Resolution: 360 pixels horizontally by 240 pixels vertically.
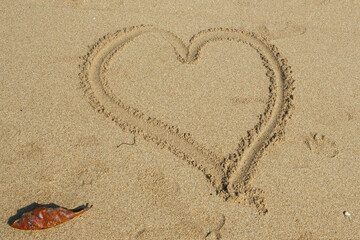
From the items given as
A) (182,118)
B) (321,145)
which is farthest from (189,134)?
(321,145)

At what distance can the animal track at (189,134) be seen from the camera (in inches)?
104

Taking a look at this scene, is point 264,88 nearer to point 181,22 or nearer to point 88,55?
point 181,22

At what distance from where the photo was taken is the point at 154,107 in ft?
9.76

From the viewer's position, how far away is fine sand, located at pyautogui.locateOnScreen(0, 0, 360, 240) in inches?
96.9

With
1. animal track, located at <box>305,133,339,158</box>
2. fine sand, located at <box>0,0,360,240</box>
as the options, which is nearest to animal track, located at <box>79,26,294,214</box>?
fine sand, located at <box>0,0,360,240</box>

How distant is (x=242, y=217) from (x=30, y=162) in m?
1.68

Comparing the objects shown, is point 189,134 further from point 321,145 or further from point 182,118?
point 321,145

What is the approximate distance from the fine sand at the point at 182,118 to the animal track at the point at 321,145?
0.05 feet

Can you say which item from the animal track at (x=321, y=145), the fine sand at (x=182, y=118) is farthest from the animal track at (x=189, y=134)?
the animal track at (x=321, y=145)

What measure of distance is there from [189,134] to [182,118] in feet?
0.57

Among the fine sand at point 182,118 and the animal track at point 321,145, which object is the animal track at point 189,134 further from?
the animal track at point 321,145

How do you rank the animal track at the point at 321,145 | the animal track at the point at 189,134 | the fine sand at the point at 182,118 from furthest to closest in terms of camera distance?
the animal track at the point at 321,145 → the animal track at the point at 189,134 → the fine sand at the point at 182,118

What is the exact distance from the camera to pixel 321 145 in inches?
113

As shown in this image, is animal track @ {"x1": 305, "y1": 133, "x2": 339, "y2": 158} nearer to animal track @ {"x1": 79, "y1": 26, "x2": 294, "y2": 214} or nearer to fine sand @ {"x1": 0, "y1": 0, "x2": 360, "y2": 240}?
fine sand @ {"x1": 0, "y1": 0, "x2": 360, "y2": 240}
